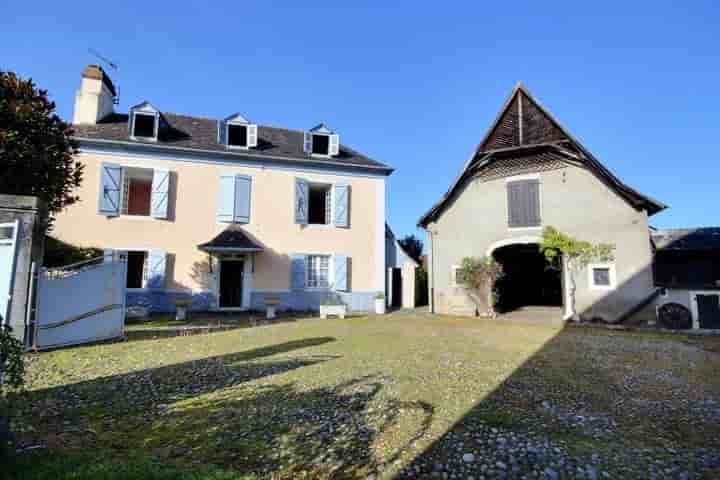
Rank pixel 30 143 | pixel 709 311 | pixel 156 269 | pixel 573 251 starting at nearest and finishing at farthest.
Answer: pixel 30 143
pixel 709 311
pixel 573 251
pixel 156 269

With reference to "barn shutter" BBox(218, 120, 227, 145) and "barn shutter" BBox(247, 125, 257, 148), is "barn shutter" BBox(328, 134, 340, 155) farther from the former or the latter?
"barn shutter" BBox(218, 120, 227, 145)

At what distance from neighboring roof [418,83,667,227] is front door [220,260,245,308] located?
7.62 m

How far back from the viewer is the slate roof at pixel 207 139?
1331 centimetres

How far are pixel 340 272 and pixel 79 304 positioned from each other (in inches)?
345

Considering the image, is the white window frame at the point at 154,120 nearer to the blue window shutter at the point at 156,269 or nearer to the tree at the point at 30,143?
the blue window shutter at the point at 156,269

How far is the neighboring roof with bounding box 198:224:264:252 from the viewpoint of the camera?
12594 millimetres

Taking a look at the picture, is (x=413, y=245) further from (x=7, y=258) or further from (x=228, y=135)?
(x=7, y=258)

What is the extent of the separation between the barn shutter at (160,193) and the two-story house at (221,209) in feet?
0.12

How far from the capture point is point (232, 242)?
1294 cm

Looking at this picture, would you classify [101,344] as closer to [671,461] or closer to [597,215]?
[671,461]

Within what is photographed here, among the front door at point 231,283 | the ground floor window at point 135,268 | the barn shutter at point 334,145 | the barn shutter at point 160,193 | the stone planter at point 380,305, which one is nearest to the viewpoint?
the barn shutter at point 160,193

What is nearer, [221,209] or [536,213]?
[536,213]

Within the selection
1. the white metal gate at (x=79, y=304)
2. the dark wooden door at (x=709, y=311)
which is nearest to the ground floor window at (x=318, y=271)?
the white metal gate at (x=79, y=304)

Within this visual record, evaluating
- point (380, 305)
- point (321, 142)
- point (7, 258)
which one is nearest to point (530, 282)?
point (380, 305)
